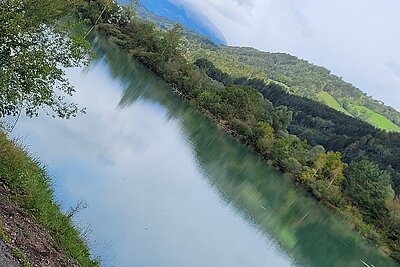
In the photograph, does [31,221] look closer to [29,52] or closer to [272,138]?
[29,52]

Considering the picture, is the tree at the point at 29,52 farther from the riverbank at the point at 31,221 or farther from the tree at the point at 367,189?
the tree at the point at 367,189


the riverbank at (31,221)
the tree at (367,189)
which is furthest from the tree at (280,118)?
the riverbank at (31,221)

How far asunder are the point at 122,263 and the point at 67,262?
6.06 metres

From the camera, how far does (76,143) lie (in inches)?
1165

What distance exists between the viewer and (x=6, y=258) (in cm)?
971

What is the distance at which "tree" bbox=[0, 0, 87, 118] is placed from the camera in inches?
621

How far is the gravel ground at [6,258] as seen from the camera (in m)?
9.44

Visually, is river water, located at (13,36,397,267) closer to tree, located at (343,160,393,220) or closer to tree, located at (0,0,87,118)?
tree, located at (0,0,87,118)

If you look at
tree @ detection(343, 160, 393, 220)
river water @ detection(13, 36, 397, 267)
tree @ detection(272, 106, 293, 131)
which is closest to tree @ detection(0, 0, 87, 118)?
river water @ detection(13, 36, 397, 267)

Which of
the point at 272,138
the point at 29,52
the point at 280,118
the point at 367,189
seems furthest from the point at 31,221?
the point at 280,118

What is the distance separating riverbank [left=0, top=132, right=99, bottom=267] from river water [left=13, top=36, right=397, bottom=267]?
2810 millimetres

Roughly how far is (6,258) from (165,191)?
23.7 m

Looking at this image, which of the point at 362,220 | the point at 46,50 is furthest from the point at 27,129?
the point at 362,220

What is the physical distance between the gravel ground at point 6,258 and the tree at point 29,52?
694cm
